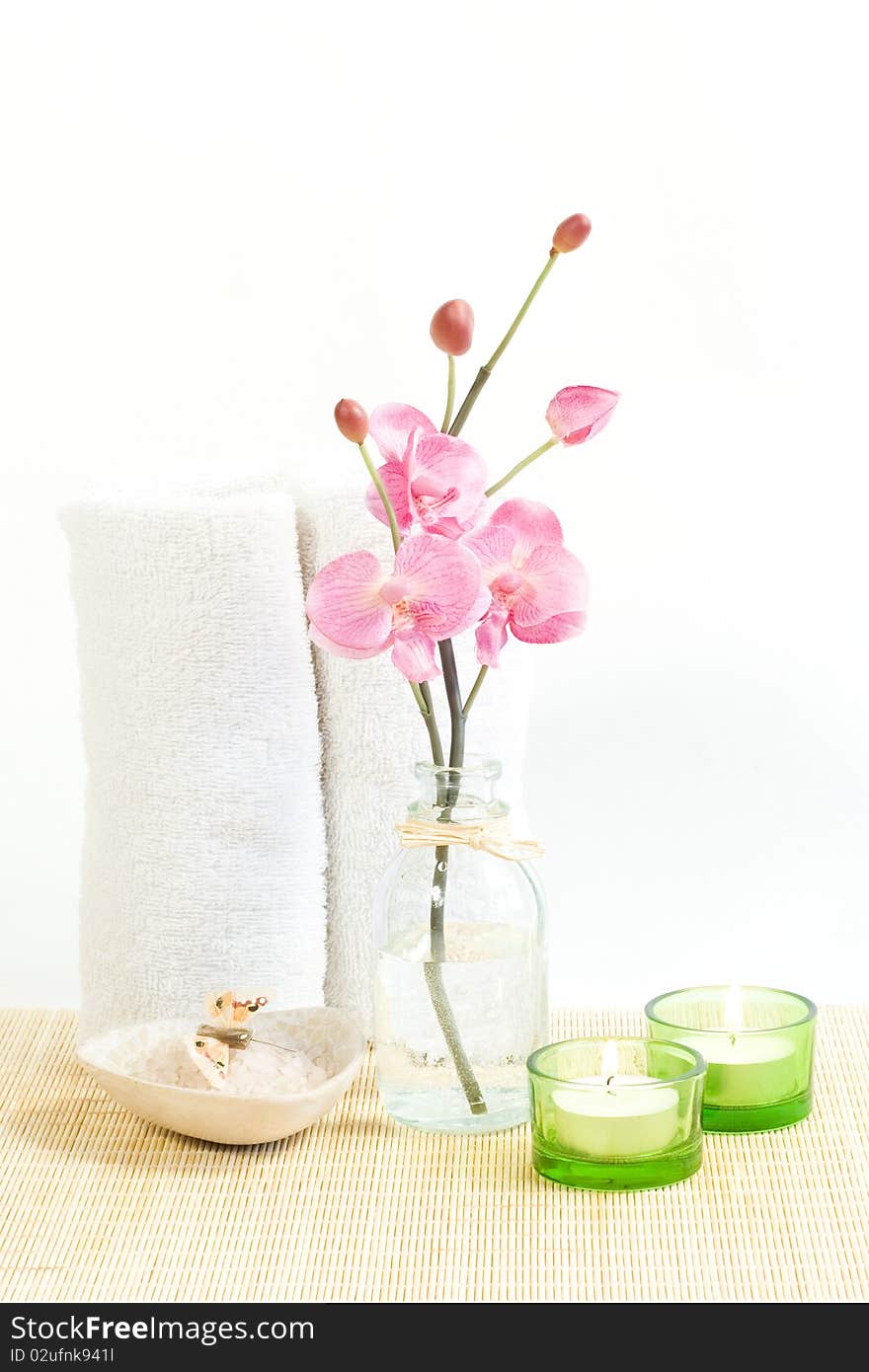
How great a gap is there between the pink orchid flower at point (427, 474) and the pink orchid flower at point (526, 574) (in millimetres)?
15

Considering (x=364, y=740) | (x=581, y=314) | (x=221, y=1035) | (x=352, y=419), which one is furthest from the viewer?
(x=581, y=314)

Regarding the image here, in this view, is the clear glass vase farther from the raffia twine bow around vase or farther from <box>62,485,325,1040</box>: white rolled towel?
<box>62,485,325,1040</box>: white rolled towel

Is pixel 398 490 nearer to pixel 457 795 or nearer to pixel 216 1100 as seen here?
pixel 457 795

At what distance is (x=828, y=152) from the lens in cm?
141

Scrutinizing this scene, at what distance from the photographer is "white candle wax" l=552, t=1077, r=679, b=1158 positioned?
654 millimetres

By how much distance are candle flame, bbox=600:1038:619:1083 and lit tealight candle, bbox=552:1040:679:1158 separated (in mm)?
21

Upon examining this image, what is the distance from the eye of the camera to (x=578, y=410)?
2.24 feet

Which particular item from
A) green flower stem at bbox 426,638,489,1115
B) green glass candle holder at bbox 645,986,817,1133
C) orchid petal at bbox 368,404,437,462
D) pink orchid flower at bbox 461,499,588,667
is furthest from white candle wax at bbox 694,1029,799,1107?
orchid petal at bbox 368,404,437,462

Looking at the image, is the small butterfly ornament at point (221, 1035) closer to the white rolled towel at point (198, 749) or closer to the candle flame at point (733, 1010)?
the white rolled towel at point (198, 749)

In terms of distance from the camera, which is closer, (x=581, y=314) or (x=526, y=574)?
(x=526, y=574)

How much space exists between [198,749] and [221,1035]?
16 centimetres

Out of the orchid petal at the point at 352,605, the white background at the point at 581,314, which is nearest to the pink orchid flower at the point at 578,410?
the orchid petal at the point at 352,605

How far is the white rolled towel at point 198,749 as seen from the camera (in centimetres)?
82

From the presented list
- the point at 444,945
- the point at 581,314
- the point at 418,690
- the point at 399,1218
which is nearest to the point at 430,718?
the point at 418,690
